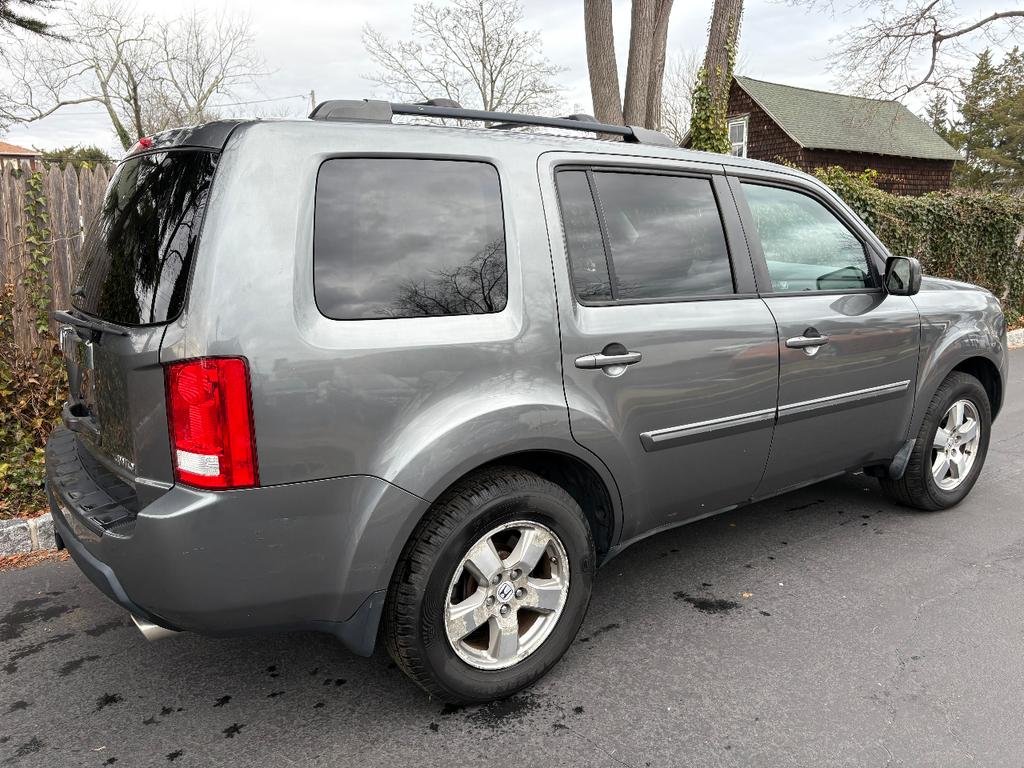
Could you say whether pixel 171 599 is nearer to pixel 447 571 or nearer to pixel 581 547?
pixel 447 571

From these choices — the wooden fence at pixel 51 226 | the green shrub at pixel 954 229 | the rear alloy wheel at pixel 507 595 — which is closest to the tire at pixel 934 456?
the rear alloy wheel at pixel 507 595

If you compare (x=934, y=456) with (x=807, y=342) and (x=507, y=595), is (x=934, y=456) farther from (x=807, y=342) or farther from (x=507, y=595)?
(x=507, y=595)

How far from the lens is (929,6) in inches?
683

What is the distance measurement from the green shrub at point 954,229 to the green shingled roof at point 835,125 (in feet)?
56.5

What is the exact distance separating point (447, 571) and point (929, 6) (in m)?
20.0

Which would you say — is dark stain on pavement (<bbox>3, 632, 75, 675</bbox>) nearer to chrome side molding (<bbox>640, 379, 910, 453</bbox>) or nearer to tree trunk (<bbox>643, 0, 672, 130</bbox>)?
chrome side molding (<bbox>640, 379, 910, 453</bbox>)

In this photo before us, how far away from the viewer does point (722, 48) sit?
34.5 feet

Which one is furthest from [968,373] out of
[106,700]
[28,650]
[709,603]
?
[28,650]

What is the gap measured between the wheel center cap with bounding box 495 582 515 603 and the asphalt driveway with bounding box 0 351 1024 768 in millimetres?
375

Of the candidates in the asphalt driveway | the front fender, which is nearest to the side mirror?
the front fender

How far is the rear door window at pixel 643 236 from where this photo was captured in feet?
8.93

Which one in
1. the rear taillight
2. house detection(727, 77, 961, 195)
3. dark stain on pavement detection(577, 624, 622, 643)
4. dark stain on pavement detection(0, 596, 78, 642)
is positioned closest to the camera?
the rear taillight

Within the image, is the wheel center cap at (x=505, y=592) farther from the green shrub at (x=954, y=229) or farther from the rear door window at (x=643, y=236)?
the green shrub at (x=954, y=229)

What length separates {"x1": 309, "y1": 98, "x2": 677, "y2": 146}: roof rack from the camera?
2424mm
